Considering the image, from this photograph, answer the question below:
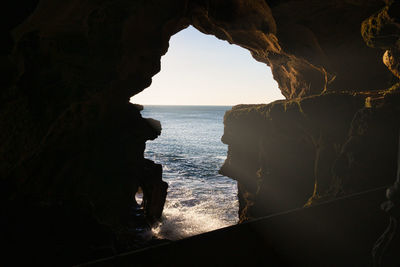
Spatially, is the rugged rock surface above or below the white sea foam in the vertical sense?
above

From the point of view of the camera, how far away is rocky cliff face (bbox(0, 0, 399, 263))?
6.93 m

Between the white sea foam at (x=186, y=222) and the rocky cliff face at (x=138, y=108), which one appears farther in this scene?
the white sea foam at (x=186, y=222)

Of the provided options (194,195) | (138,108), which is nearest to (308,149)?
(138,108)

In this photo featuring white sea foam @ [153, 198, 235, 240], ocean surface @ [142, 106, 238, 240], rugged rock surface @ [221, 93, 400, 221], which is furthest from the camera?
ocean surface @ [142, 106, 238, 240]

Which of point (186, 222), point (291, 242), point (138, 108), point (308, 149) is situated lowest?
point (186, 222)

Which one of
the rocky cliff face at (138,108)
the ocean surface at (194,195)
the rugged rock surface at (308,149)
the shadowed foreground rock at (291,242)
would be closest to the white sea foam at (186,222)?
the ocean surface at (194,195)

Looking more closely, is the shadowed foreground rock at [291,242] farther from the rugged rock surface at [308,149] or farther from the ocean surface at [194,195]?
the ocean surface at [194,195]

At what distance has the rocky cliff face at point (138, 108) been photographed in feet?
22.7

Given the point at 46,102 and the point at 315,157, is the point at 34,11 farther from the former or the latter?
the point at 315,157

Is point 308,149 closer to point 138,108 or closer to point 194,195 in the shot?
point 138,108

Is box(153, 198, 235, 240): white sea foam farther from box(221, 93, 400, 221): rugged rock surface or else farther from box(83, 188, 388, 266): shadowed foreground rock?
box(83, 188, 388, 266): shadowed foreground rock

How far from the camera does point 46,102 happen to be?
338 inches

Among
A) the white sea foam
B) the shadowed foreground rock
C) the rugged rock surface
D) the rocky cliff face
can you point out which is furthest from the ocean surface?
the shadowed foreground rock

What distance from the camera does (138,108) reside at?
50.5 ft
